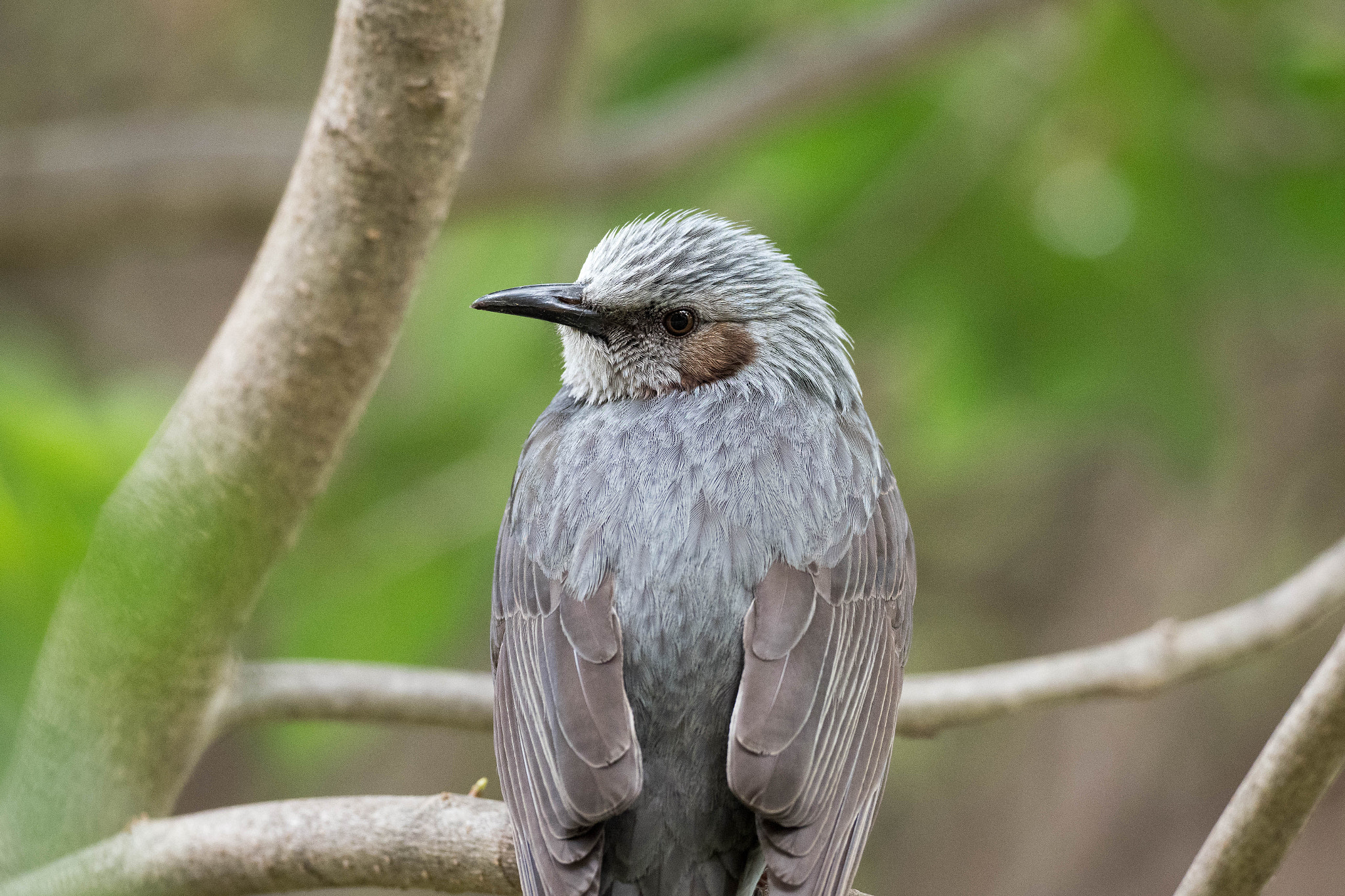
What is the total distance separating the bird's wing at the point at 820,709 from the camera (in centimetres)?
286

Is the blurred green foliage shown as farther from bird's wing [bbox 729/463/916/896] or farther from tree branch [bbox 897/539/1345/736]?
bird's wing [bbox 729/463/916/896]

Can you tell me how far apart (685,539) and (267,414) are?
1.03 m

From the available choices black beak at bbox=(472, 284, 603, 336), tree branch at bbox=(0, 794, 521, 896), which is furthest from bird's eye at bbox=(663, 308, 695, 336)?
tree branch at bbox=(0, 794, 521, 896)

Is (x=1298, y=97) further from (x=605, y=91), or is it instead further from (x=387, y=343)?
(x=387, y=343)

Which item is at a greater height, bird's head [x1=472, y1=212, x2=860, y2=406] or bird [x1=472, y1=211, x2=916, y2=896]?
bird's head [x1=472, y1=212, x2=860, y2=406]

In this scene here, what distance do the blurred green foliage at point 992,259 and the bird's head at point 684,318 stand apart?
56.7 inches

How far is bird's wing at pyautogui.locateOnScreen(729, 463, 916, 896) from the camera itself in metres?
2.86

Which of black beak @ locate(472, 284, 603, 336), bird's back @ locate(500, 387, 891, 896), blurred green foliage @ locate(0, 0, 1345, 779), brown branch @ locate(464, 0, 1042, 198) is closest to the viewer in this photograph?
bird's back @ locate(500, 387, 891, 896)

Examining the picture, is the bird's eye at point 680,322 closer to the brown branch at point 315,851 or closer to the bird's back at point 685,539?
the bird's back at point 685,539

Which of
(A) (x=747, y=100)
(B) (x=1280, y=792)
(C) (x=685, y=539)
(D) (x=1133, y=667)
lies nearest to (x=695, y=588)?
(C) (x=685, y=539)

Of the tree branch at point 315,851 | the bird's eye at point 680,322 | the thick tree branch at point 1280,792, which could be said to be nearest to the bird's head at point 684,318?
the bird's eye at point 680,322

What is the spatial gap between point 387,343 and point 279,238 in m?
0.34

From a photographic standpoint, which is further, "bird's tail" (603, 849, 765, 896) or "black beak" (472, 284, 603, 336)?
"black beak" (472, 284, 603, 336)

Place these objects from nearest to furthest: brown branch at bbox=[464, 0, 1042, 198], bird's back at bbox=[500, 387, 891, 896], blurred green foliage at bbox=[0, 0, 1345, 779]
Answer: bird's back at bbox=[500, 387, 891, 896], blurred green foliage at bbox=[0, 0, 1345, 779], brown branch at bbox=[464, 0, 1042, 198]
